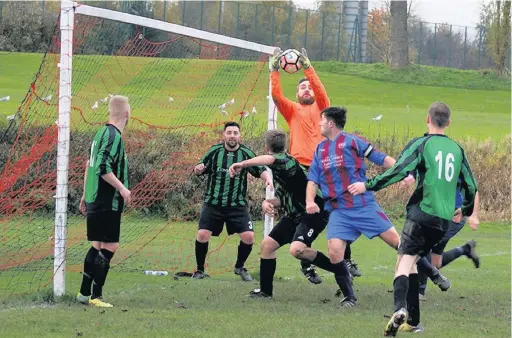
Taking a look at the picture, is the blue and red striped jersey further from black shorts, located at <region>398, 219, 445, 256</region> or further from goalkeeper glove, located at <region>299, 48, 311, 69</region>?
goalkeeper glove, located at <region>299, 48, 311, 69</region>

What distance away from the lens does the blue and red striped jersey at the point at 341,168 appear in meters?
8.62

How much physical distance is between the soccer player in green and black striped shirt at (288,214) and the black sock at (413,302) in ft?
4.74

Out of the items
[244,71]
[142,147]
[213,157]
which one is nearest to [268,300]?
[213,157]

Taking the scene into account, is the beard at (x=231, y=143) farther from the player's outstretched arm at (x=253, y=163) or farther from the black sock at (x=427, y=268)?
the black sock at (x=427, y=268)

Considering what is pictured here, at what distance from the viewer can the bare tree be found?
144ft

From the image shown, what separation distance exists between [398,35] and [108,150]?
126ft

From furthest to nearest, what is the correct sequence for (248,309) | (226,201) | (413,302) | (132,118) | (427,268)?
1. (132,118)
2. (226,201)
3. (427,268)
4. (248,309)
5. (413,302)

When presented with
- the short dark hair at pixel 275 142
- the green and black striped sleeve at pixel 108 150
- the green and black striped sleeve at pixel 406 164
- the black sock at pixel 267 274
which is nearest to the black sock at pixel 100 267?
the green and black striped sleeve at pixel 108 150

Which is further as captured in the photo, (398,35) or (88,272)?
(398,35)

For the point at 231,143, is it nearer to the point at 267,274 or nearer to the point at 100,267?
the point at 267,274

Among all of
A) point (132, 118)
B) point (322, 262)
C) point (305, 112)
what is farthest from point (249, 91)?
point (322, 262)

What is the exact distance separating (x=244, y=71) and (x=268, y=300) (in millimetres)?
4360

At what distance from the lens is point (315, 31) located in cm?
5462

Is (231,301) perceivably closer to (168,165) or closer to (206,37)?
(206,37)
